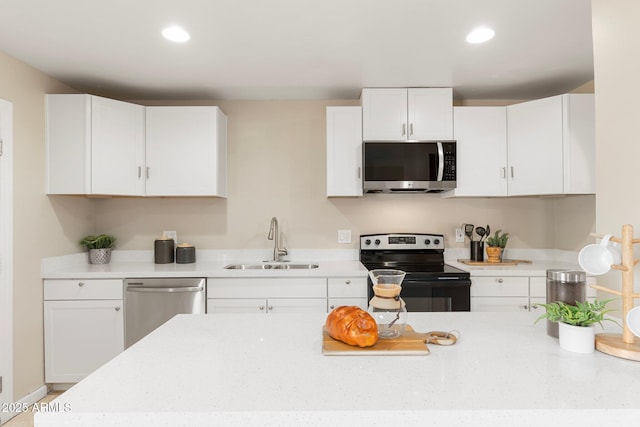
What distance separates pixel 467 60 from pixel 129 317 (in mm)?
2887

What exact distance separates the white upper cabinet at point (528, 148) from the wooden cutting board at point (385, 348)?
2.17m

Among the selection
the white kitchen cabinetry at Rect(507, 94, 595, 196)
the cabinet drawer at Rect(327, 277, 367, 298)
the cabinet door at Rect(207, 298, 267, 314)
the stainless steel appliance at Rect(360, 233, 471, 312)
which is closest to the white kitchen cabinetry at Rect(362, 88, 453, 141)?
the white kitchen cabinetry at Rect(507, 94, 595, 196)

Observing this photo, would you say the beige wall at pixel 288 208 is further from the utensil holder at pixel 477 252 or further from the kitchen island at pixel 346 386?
the kitchen island at pixel 346 386

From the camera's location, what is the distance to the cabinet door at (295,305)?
269 centimetres

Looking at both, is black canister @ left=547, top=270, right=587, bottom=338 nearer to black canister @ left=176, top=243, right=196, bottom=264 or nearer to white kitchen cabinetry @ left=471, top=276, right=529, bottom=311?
white kitchen cabinetry @ left=471, top=276, right=529, bottom=311

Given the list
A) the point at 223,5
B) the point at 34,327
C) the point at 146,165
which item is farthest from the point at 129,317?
the point at 223,5

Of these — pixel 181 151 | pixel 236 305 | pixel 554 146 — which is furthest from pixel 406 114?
pixel 236 305

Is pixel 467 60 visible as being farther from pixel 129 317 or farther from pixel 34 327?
pixel 34 327

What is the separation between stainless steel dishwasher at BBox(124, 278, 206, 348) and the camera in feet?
8.72

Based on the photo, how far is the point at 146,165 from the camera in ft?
9.80

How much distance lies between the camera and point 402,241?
10.6 feet

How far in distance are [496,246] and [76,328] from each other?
10.5 ft

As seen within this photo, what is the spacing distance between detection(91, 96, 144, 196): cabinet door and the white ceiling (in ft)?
0.76

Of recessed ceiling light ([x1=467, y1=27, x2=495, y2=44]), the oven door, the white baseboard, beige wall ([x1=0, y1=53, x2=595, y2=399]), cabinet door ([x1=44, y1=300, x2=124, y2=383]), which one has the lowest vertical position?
the white baseboard
